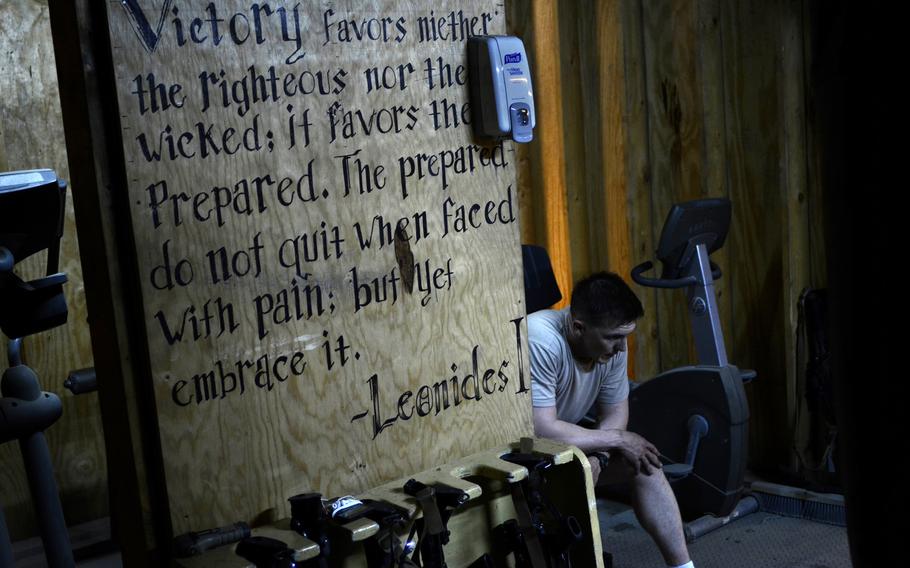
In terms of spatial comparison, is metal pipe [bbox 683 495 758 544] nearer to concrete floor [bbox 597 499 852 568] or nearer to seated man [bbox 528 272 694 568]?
concrete floor [bbox 597 499 852 568]

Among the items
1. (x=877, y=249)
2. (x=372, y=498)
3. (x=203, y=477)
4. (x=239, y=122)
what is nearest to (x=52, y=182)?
(x=239, y=122)

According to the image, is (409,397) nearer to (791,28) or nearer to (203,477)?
(203,477)

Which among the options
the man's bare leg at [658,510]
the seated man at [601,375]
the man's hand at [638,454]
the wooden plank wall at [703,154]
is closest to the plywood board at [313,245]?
the seated man at [601,375]

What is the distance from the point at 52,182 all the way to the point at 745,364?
3.06 m

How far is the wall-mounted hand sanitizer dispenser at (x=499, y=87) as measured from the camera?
1585 mm

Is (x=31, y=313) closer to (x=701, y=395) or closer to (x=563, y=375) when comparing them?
(x=563, y=375)

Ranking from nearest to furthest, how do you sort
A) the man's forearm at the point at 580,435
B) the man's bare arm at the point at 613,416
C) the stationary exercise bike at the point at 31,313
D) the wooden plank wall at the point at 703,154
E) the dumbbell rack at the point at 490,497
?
the dumbbell rack at the point at 490,497 → the stationary exercise bike at the point at 31,313 → the man's forearm at the point at 580,435 → the man's bare arm at the point at 613,416 → the wooden plank wall at the point at 703,154

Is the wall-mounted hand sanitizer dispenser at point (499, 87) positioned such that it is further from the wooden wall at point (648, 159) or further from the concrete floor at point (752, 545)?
the wooden wall at point (648, 159)

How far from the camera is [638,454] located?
2928mm

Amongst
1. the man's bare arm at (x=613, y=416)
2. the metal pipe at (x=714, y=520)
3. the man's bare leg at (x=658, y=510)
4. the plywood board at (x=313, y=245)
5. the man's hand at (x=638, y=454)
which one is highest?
the plywood board at (x=313, y=245)

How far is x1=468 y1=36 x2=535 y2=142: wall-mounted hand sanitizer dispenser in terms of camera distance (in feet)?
5.20

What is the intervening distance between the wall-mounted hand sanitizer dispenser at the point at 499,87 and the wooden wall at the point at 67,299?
2.44m

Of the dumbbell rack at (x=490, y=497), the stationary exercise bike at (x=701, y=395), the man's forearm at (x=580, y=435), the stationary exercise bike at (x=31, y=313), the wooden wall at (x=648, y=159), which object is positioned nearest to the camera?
the dumbbell rack at (x=490, y=497)

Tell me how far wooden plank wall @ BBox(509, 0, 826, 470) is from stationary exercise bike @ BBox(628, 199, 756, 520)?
16.9 inches
